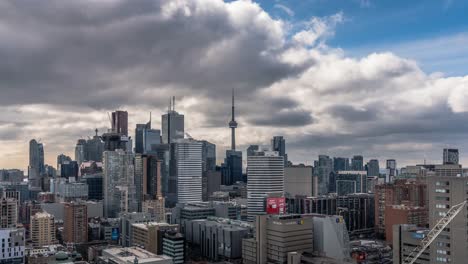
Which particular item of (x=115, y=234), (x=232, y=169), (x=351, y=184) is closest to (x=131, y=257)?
(x=115, y=234)

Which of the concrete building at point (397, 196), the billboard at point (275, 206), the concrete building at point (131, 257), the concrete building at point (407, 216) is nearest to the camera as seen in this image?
the concrete building at point (131, 257)

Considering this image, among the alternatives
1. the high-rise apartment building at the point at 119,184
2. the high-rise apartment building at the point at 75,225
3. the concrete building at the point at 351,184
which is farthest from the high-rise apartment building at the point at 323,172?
the high-rise apartment building at the point at 75,225

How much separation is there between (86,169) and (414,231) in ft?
504

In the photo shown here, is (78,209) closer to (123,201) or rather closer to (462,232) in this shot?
(123,201)

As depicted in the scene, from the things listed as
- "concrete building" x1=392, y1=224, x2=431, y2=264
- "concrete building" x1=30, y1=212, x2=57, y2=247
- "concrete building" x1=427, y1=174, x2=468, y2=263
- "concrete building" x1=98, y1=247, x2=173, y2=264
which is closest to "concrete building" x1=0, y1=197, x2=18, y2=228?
"concrete building" x1=30, y1=212, x2=57, y2=247

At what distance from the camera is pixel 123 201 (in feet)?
403

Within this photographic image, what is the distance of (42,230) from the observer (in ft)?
288

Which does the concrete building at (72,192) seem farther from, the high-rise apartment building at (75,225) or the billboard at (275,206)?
the billboard at (275,206)

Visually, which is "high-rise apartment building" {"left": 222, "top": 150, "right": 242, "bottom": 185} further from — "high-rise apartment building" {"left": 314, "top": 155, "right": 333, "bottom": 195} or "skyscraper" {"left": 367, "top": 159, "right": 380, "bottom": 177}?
"skyscraper" {"left": 367, "top": 159, "right": 380, "bottom": 177}

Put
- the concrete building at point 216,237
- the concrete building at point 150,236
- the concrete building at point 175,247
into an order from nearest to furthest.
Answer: the concrete building at point 175,247 < the concrete building at point 150,236 < the concrete building at point 216,237

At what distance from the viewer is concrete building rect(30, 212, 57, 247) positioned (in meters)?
86.9

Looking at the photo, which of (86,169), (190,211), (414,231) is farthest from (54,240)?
(86,169)

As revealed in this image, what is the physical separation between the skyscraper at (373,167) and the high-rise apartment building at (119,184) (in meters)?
99.9

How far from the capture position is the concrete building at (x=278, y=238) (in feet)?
195
